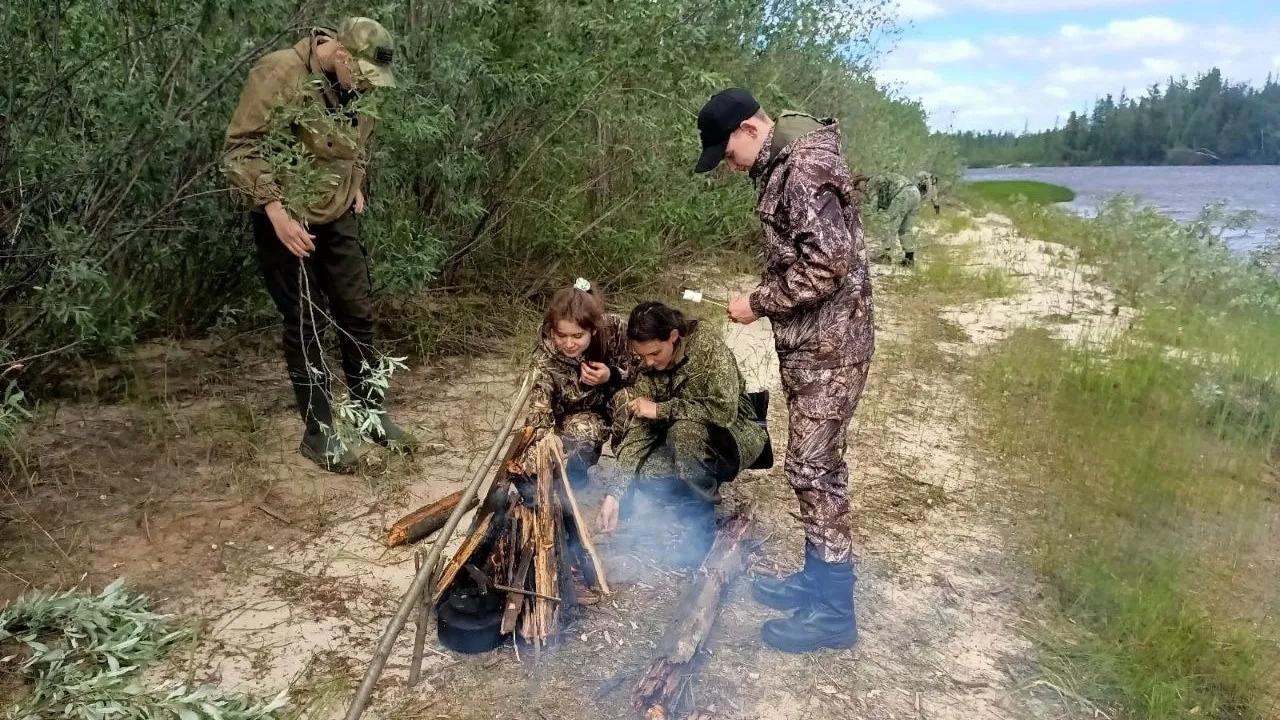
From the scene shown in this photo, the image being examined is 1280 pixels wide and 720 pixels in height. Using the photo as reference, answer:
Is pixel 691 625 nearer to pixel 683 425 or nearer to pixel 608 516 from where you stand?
pixel 608 516

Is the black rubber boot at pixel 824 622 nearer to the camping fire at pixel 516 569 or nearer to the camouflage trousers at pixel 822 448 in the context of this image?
the camouflage trousers at pixel 822 448

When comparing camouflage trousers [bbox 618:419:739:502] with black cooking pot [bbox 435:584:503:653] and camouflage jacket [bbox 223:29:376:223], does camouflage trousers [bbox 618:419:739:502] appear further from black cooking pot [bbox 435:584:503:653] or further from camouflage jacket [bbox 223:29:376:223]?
camouflage jacket [bbox 223:29:376:223]

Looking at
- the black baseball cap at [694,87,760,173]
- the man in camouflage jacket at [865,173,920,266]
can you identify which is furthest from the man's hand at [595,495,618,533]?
the man in camouflage jacket at [865,173,920,266]

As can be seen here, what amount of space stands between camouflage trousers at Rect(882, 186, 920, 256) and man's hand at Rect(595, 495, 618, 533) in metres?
7.43

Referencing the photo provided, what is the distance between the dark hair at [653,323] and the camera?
10.5 ft

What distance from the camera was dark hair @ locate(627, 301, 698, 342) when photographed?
10.5ft

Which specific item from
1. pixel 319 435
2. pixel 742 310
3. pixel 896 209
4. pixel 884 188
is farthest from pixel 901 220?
pixel 742 310

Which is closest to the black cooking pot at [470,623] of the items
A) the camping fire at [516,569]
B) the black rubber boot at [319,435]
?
the camping fire at [516,569]

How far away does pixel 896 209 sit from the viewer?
33.3 ft

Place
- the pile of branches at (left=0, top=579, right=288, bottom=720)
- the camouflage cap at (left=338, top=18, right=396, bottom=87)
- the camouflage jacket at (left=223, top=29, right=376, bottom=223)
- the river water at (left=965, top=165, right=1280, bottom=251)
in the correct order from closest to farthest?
the pile of branches at (left=0, top=579, right=288, bottom=720) < the camouflage jacket at (left=223, top=29, right=376, bottom=223) < the camouflage cap at (left=338, top=18, right=396, bottom=87) < the river water at (left=965, top=165, right=1280, bottom=251)

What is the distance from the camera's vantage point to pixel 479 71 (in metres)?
4.67

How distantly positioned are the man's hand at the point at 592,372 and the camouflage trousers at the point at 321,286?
96 centimetres

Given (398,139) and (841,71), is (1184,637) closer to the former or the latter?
(398,139)

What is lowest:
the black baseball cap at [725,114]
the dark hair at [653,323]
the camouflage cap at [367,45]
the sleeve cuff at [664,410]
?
the sleeve cuff at [664,410]
